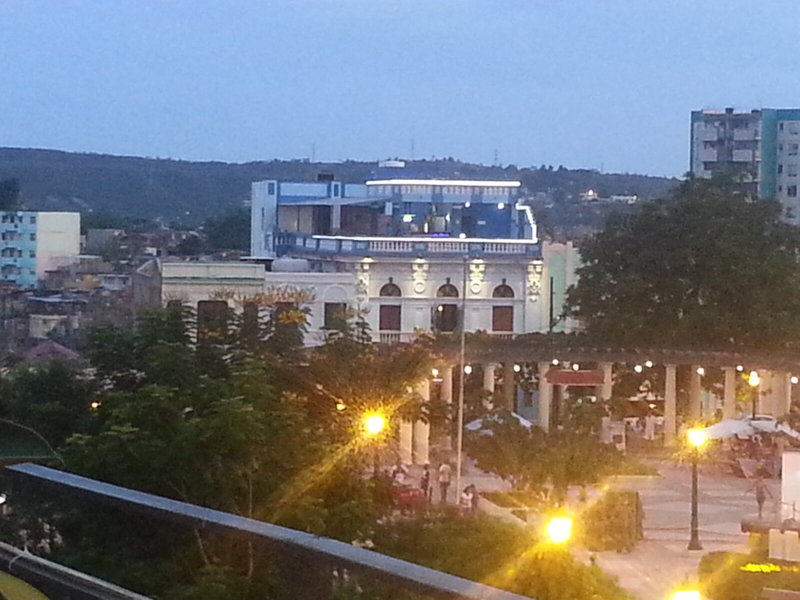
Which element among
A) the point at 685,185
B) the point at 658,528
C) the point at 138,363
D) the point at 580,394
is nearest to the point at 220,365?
the point at 138,363

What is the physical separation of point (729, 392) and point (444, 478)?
9518 millimetres

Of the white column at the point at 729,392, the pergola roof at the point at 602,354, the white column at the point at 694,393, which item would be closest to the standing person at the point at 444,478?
the pergola roof at the point at 602,354

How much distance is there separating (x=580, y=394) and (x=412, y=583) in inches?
1079

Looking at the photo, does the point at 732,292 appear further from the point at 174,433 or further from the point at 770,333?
the point at 174,433

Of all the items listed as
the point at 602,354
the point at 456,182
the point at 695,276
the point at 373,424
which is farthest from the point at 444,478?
the point at 456,182

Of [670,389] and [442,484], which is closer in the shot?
[442,484]

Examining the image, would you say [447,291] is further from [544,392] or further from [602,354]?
[602,354]

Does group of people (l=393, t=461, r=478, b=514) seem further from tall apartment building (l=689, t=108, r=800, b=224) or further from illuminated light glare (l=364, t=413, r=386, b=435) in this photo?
tall apartment building (l=689, t=108, r=800, b=224)

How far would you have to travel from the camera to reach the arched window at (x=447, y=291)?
110 ft

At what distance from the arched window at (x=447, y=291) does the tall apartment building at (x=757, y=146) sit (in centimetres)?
1884

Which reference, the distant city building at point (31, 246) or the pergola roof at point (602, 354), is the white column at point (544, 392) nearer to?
the pergola roof at point (602, 354)

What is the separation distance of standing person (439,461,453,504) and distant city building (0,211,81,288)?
25.5 meters

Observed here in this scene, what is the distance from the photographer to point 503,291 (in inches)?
1341

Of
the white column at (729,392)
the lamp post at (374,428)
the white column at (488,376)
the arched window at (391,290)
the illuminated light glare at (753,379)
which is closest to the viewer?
the lamp post at (374,428)
